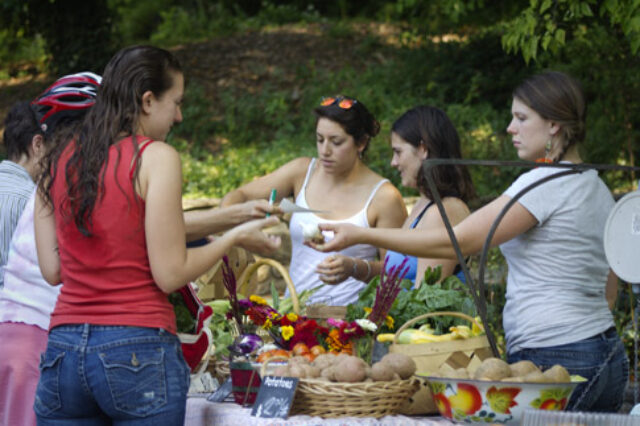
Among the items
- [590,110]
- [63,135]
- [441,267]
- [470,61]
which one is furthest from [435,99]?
[63,135]

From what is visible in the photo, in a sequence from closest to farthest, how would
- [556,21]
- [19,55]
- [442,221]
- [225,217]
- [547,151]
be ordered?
[225,217], [547,151], [442,221], [556,21], [19,55]

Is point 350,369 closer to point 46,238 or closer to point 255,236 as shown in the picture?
point 255,236

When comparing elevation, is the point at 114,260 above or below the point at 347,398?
→ above

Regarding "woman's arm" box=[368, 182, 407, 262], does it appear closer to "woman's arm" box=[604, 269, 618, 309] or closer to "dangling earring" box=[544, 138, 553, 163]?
"woman's arm" box=[604, 269, 618, 309]

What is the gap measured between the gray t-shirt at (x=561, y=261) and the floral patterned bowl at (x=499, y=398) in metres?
0.34

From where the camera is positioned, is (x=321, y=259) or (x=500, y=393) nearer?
(x=500, y=393)

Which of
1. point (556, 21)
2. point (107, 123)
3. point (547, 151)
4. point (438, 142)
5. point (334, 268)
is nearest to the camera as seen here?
point (107, 123)

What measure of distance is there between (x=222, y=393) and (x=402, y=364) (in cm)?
60

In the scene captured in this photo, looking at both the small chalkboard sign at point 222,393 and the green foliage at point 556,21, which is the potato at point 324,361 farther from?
the green foliage at point 556,21

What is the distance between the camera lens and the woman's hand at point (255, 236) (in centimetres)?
216

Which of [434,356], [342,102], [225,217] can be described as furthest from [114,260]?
[342,102]

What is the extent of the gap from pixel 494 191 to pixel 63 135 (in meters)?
5.80

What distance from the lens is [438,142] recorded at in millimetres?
3520

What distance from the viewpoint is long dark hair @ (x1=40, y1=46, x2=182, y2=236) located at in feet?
6.64
